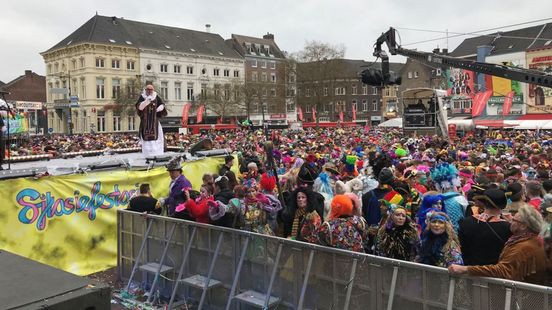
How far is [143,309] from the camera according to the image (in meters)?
6.43

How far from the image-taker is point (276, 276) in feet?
17.6

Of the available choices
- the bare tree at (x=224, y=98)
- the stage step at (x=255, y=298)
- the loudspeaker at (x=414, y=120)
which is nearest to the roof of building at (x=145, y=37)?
the bare tree at (x=224, y=98)

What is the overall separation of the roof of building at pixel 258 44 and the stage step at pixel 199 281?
76.1 m

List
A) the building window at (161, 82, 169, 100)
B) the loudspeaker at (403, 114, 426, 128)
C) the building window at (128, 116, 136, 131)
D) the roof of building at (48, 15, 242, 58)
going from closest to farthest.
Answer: the loudspeaker at (403, 114, 426, 128)
the roof of building at (48, 15, 242, 58)
the building window at (128, 116, 136, 131)
the building window at (161, 82, 169, 100)

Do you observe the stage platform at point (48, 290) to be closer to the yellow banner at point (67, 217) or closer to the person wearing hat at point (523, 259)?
the person wearing hat at point (523, 259)

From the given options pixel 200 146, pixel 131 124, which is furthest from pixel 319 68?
pixel 200 146

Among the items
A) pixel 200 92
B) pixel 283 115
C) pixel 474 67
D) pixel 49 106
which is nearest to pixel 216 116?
pixel 200 92

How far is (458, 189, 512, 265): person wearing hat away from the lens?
4180 millimetres

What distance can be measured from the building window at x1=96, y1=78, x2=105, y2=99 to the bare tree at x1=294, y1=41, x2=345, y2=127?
28.0 m

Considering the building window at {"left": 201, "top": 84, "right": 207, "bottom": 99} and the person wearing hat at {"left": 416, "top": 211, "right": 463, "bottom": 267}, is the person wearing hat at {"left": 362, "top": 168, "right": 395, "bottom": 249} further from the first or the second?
the building window at {"left": 201, "top": 84, "right": 207, "bottom": 99}

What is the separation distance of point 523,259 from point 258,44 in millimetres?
82491

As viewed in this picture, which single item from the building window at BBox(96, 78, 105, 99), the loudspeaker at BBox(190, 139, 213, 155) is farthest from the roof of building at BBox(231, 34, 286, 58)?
the loudspeaker at BBox(190, 139, 213, 155)

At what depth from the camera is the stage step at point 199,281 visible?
19.5 ft

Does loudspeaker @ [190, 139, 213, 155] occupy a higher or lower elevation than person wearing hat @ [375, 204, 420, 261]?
higher
